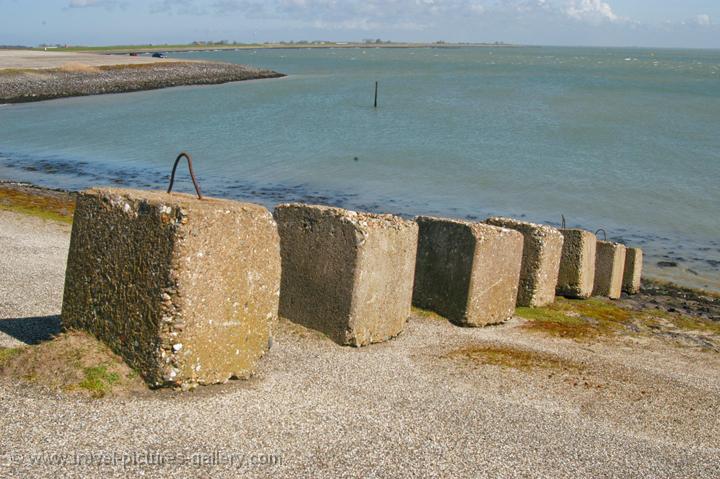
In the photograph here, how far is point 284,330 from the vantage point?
952cm

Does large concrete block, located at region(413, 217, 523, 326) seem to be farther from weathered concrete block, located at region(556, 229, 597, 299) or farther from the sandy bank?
the sandy bank

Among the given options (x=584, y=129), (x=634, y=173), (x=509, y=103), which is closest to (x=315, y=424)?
(x=634, y=173)

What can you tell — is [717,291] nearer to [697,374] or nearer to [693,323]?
[693,323]

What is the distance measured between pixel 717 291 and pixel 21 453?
50.0 ft

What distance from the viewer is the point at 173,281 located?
687cm

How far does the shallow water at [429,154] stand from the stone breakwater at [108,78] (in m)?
4.61

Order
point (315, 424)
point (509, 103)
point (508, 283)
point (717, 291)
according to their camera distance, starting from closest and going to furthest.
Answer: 1. point (315, 424)
2. point (508, 283)
3. point (717, 291)
4. point (509, 103)

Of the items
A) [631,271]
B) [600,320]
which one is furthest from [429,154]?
[600,320]

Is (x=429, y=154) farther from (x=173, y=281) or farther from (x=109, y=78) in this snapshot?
(x=109, y=78)

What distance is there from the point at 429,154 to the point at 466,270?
27.0 metres

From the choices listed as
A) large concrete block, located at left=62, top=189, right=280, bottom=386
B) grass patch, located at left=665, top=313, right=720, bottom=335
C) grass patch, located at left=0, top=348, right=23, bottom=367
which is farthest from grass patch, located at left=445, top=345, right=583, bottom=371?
grass patch, located at left=665, top=313, right=720, bottom=335

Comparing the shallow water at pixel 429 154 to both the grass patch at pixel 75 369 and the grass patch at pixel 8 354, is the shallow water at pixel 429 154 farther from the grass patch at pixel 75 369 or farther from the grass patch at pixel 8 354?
the grass patch at pixel 8 354

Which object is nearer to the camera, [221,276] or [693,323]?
[221,276]

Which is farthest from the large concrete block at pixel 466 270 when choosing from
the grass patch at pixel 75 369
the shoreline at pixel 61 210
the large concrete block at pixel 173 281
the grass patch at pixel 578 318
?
the shoreline at pixel 61 210
